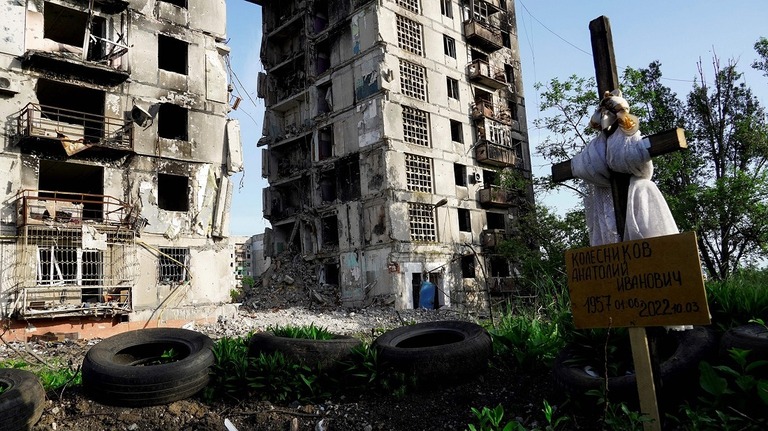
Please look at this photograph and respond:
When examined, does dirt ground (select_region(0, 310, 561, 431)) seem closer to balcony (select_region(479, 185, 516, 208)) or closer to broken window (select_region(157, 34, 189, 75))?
broken window (select_region(157, 34, 189, 75))

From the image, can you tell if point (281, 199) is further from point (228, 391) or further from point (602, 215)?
point (602, 215)

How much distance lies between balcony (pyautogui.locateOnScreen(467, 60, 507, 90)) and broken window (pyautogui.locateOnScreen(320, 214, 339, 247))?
41.1 feet

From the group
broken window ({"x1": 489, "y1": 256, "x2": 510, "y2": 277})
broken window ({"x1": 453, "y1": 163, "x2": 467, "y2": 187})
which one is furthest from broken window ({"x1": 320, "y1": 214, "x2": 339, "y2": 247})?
broken window ({"x1": 489, "y1": 256, "x2": 510, "y2": 277})

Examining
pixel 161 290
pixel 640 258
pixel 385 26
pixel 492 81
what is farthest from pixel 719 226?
pixel 161 290

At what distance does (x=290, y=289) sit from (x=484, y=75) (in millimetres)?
17615

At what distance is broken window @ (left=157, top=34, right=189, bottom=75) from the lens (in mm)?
19547

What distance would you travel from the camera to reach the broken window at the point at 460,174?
1147 inches

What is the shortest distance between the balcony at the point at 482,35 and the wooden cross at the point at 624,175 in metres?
29.0

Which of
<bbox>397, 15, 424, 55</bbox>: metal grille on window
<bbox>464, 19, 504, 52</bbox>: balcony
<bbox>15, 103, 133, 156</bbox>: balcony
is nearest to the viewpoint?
<bbox>15, 103, 133, 156</bbox>: balcony

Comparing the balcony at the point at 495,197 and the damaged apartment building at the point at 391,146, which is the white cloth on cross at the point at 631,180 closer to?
the damaged apartment building at the point at 391,146

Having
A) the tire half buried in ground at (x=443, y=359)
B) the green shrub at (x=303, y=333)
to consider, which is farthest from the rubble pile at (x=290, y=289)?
the tire half buried in ground at (x=443, y=359)

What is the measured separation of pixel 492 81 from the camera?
3158cm

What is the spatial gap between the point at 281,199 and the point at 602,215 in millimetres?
29427

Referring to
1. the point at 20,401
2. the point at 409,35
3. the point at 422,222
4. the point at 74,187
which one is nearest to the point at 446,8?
the point at 409,35
